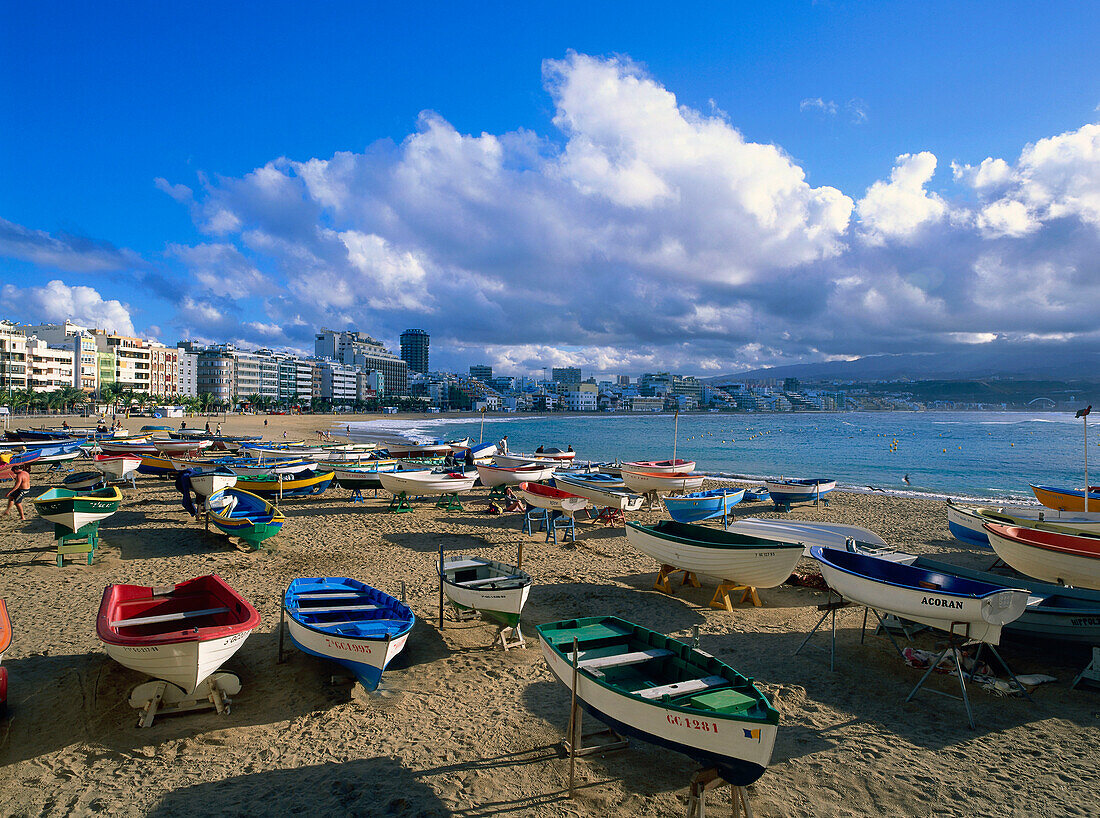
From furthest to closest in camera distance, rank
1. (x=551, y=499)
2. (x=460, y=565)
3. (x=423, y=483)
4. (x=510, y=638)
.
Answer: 1. (x=423, y=483)
2. (x=551, y=499)
3. (x=460, y=565)
4. (x=510, y=638)

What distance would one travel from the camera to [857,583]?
831 cm

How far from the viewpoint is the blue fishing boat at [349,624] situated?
718 cm

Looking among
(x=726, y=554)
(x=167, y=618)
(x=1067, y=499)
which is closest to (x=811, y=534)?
(x=726, y=554)

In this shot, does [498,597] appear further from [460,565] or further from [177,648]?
[177,648]

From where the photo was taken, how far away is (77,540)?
13.4m

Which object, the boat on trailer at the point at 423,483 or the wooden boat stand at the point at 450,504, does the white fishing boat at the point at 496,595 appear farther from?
the wooden boat stand at the point at 450,504

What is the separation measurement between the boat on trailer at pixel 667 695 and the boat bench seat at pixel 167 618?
15.8ft

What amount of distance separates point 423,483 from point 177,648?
44.6 ft

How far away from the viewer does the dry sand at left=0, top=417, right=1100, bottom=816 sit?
5586 mm

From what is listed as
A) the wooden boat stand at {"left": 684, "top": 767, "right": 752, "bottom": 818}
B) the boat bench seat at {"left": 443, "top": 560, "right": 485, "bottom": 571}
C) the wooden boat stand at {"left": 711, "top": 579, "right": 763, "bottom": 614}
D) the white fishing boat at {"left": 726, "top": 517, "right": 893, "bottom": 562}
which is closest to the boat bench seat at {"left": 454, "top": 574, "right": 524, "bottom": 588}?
the boat bench seat at {"left": 443, "top": 560, "right": 485, "bottom": 571}

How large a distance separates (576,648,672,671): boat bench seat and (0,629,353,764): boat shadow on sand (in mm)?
3323

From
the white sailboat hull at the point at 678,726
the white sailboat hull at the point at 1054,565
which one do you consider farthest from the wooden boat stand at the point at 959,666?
the white sailboat hull at the point at 678,726

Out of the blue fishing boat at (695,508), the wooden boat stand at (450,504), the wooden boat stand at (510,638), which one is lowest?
the wooden boat stand at (450,504)

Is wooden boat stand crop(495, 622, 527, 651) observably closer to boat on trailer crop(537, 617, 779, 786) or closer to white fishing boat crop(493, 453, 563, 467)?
boat on trailer crop(537, 617, 779, 786)
